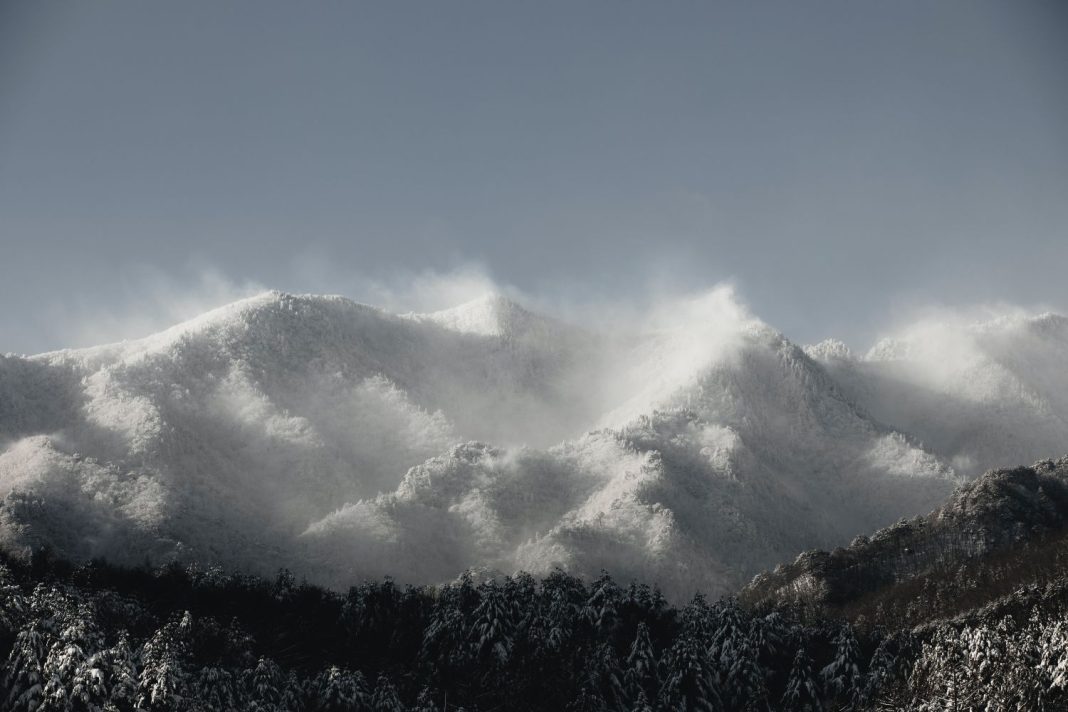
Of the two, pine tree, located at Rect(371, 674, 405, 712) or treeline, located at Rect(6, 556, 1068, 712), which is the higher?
treeline, located at Rect(6, 556, 1068, 712)

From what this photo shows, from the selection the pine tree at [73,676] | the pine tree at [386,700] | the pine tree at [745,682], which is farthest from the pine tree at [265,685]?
Answer: the pine tree at [745,682]

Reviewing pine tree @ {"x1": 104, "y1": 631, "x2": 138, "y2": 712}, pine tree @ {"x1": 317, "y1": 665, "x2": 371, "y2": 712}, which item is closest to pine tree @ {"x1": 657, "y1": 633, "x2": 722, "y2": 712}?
pine tree @ {"x1": 317, "y1": 665, "x2": 371, "y2": 712}

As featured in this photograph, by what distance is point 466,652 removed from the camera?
385 feet

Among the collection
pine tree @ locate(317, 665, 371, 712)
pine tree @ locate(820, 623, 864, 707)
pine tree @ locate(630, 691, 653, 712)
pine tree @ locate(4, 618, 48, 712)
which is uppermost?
pine tree @ locate(820, 623, 864, 707)

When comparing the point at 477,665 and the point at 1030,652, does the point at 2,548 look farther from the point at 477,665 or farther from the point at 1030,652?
the point at 1030,652

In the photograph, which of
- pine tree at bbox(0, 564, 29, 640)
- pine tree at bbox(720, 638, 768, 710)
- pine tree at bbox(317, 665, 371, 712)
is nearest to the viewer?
pine tree at bbox(0, 564, 29, 640)

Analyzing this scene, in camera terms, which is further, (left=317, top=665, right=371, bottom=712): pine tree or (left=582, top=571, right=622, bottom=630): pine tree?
(left=582, top=571, right=622, bottom=630): pine tree

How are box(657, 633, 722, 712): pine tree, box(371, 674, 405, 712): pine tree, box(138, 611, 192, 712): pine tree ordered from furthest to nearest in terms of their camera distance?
box(657, 633, 722, 712): pine tree → box(371, 674, 405, 712): pine tree → box(138, 611, 192, 712): pine tree

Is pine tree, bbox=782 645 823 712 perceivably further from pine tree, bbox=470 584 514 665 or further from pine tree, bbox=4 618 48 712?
pine tree, bbox=4 618 48 712

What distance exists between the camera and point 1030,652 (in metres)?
79.4

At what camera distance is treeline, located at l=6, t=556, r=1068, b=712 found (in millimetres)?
71688

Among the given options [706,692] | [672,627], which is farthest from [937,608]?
[706,692]

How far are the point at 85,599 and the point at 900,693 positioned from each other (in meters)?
82.3

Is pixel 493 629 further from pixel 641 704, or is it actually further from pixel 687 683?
pixel 641 704
